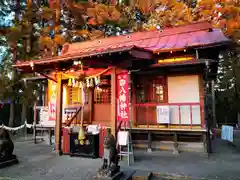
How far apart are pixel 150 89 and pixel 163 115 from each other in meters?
1.51

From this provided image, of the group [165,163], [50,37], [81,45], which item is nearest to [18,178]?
[165,163]

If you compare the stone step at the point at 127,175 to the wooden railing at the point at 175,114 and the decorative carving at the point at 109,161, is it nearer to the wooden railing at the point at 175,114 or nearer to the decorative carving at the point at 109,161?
the decorative carving at the point at 109,161

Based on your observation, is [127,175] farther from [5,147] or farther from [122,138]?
[5,147]

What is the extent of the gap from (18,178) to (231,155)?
7453 millimetres

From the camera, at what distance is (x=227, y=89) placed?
858 inches

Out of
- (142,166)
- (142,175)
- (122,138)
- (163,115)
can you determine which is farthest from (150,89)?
(142,175)

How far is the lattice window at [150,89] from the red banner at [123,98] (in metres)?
2.60

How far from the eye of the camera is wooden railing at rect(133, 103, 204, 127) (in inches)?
329

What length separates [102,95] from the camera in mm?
10617

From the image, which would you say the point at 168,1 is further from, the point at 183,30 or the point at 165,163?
the point at 165,163

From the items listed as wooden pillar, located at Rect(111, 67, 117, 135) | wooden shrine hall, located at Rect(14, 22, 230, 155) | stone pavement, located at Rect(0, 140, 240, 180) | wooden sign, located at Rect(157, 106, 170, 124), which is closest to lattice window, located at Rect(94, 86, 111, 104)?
wooden shrine hall, located at Rect(14, 22, 230, 155)

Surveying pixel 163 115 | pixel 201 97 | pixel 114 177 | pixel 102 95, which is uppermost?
pixel 102 95

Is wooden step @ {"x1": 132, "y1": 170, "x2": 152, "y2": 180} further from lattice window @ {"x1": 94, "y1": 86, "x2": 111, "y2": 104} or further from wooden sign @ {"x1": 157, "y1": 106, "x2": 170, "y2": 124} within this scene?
lattice window @ {"x1": 94, "y1": 86, "x2": 111, "y2": 104}

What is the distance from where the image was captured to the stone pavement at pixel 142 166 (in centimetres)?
556
